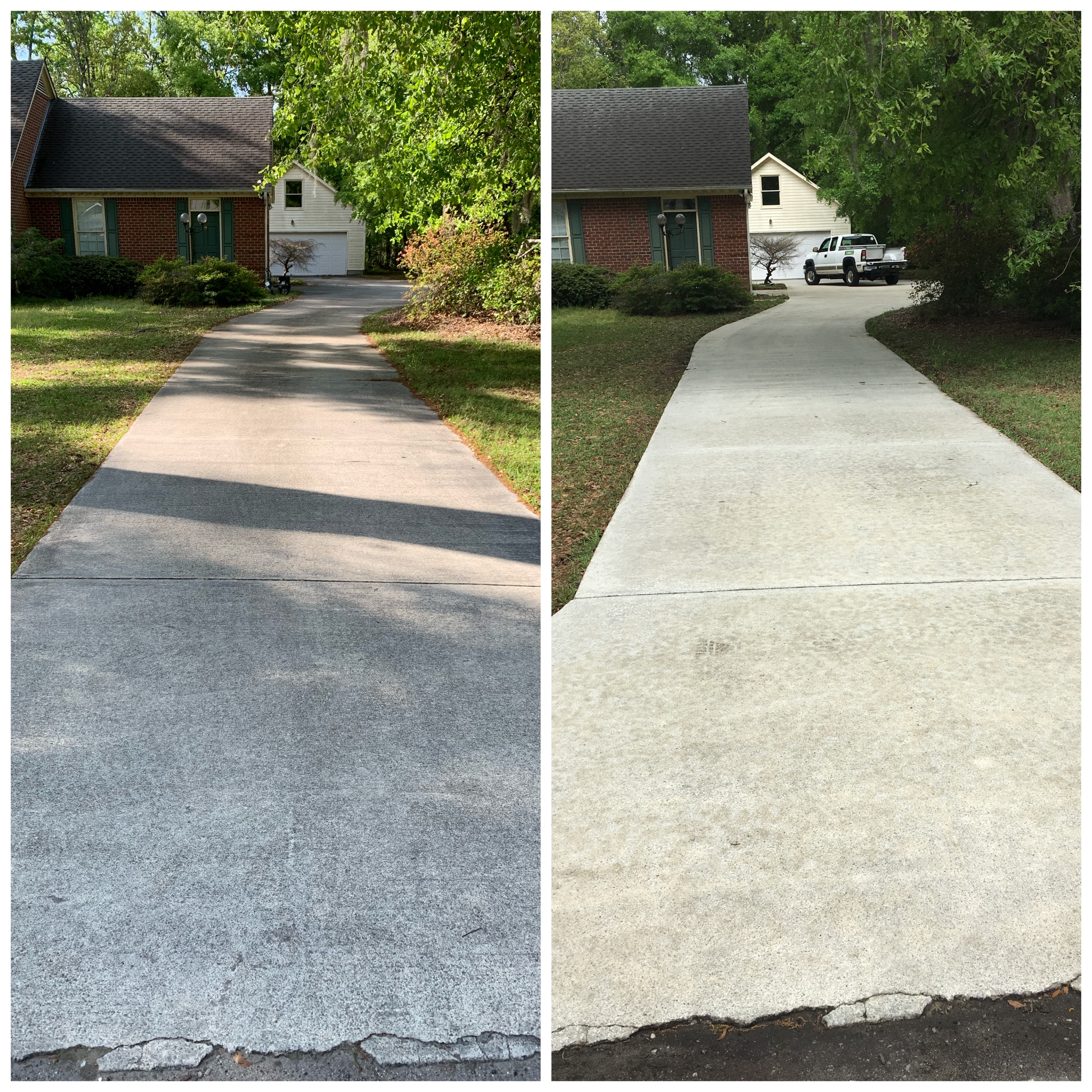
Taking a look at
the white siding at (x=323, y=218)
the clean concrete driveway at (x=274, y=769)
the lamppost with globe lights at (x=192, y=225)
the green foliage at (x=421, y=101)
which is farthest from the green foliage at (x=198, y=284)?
the white siding at (x=323, y=218)

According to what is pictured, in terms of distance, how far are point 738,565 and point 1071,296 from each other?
8588 millimetres

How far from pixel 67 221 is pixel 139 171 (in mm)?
1918

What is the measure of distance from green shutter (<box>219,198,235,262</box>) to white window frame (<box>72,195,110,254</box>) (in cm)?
232

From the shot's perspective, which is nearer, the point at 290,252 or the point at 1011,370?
the point at 1011,370

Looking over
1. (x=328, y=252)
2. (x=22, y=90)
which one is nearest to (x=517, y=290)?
(x=22, y=90)

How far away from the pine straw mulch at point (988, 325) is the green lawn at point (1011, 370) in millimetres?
17

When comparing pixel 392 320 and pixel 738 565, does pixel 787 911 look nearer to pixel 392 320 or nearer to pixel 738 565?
pixel 738 565

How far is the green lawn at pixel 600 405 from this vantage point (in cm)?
567

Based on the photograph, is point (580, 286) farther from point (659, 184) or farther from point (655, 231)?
point (655, 231)

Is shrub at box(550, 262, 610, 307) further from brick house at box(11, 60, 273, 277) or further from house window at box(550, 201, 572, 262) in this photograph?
brick house at box(11, 60, 273, 277)

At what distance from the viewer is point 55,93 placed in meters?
19.5

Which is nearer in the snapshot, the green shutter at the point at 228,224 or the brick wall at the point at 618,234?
the brick wall at the point at 618,234

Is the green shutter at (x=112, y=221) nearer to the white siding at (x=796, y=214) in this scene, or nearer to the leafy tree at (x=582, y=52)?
the white siding at (x=796, y=214)

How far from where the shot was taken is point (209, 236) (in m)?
23.8
